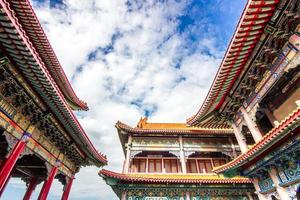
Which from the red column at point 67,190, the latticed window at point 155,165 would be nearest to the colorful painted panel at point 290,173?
the latticed window at point 155,165

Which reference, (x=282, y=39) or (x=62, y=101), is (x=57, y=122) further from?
(x=282, y=39)

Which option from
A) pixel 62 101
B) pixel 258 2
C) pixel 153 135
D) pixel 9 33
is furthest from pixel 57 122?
pixel 258 2

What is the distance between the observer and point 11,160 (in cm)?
577

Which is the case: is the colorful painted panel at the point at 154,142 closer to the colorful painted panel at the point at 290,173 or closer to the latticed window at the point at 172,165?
the latticed window at the point at 172,165

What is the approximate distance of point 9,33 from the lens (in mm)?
3918

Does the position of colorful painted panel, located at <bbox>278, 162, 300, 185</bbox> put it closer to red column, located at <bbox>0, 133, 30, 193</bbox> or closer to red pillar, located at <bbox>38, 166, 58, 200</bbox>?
red column, located at <bbox>0, 133, 30, 193</bbox>

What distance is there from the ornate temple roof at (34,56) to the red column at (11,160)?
1.46 m

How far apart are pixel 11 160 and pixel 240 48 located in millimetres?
8118

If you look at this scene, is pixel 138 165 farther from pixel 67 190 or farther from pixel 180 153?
pixel 67 190

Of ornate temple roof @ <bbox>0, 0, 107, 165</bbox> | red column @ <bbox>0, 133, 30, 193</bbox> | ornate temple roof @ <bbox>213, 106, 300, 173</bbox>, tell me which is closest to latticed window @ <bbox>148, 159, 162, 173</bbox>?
ornate temple roof @ <bbox>0, 0, 107, 165</bbox>

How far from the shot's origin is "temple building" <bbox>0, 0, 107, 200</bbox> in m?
4.45

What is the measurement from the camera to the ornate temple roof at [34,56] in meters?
3.87

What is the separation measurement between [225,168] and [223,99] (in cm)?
288

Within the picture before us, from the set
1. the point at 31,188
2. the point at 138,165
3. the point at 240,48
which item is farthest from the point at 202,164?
the point at 31,188
